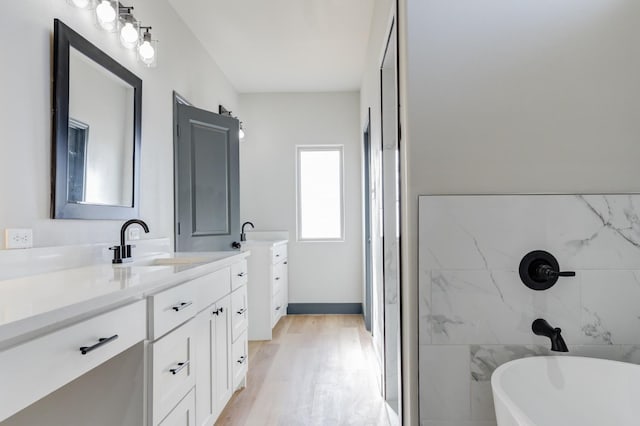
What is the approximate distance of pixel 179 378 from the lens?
59.9 inches

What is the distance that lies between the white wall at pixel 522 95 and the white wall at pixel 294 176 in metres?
3.25

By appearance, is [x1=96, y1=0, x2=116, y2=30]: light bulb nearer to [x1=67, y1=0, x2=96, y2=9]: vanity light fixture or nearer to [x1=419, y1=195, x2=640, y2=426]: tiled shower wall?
[x1=67, y1=0, x2=96, y2=9]: vanity light fixture

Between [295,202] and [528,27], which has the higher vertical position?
[528,27]

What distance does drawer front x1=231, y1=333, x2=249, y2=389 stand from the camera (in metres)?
2.30

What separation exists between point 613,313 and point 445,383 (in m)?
0.65

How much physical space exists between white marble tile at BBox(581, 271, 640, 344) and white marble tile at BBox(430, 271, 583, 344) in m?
0.04

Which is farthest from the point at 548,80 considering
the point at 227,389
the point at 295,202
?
the point at 295,202

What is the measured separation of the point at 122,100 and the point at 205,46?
163 cm

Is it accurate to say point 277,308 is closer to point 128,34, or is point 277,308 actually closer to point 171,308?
point 171,308

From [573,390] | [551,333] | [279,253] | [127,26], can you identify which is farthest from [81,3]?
[279,253]

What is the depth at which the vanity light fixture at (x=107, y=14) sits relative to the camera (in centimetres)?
182

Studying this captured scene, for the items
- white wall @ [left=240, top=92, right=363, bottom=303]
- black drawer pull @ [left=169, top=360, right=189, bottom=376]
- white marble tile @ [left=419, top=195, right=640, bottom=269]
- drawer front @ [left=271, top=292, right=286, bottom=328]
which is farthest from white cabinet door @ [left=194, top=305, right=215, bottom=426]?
white wall @ [left=240, top=92, right=363, bottom=303]

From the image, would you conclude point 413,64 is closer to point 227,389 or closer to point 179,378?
point 179,378

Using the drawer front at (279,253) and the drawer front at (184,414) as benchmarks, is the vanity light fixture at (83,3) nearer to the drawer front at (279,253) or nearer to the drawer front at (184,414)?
the drawer front at (184,414)
